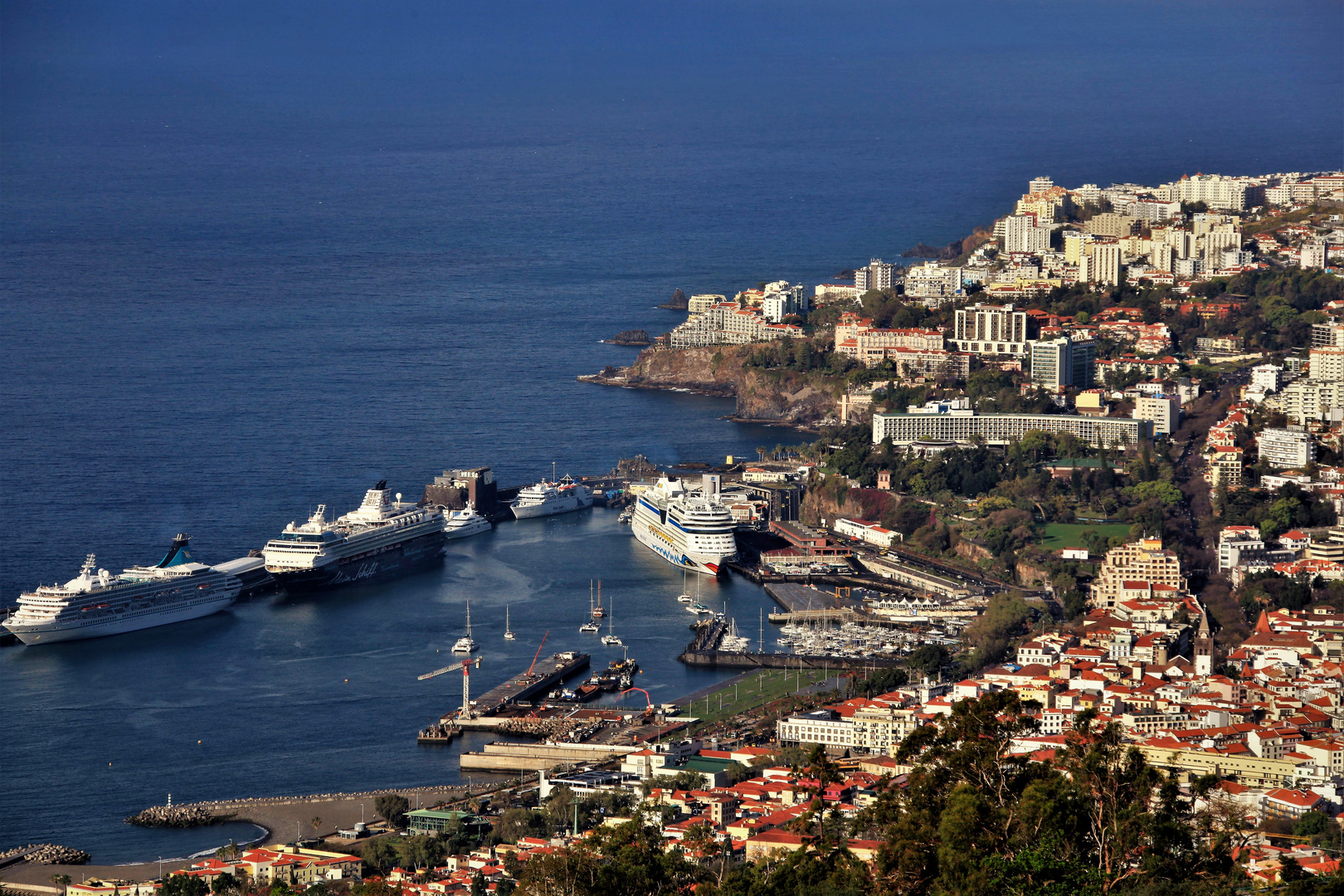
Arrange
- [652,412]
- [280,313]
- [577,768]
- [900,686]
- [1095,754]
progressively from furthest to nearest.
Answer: [280,313] < [652,412] < [900,686] < [577,768] < [1095,754]

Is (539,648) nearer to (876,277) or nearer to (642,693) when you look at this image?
(642,693)

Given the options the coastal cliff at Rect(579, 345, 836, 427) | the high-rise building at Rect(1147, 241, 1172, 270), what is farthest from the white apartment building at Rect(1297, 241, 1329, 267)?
the coastal cliff at Rect(579, 345, 836, 427)

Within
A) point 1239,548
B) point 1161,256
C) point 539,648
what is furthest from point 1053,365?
point 539,648

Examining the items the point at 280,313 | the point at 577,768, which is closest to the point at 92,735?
the point at 577,768

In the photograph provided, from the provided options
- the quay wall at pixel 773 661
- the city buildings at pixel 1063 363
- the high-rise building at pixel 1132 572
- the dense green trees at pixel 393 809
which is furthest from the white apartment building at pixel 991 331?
the dense green trees at pixel 393 809

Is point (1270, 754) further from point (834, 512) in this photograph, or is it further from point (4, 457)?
point (4, 457)
